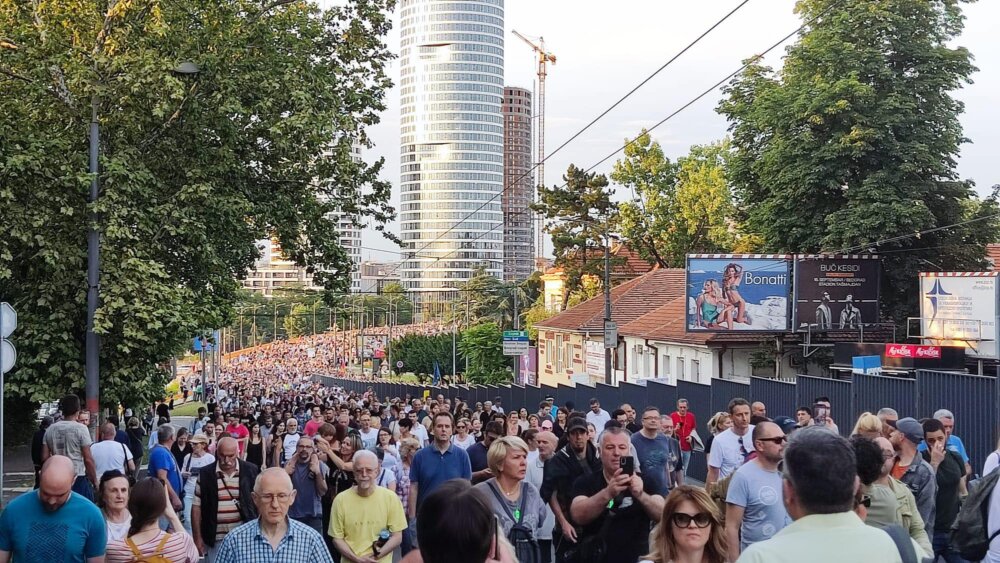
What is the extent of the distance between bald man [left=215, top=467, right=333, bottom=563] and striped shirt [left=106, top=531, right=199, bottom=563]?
0.33m

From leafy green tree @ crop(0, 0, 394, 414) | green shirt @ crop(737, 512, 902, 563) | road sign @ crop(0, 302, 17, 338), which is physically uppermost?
leafy green tree @ crop(0, 0, 394, 414)

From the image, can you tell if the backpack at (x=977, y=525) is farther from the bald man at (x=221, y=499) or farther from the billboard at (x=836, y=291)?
the billboard at (x=836, y=291)

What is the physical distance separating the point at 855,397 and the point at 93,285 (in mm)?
12902

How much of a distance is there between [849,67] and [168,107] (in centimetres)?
2492

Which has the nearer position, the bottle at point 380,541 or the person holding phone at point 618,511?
the person holding phone at point 618,511

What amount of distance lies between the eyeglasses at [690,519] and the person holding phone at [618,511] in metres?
1.24

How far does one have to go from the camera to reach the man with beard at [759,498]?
7.12 meters

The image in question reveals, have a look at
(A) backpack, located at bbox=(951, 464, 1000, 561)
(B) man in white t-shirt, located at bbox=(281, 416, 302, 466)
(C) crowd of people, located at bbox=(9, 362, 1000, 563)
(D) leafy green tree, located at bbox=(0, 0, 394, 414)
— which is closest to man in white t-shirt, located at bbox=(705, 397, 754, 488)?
(C) crowd of people, located at bbox=(9, 362, 1000, 563)

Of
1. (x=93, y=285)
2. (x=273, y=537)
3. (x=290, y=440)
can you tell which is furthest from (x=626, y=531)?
(x=93, y=285)

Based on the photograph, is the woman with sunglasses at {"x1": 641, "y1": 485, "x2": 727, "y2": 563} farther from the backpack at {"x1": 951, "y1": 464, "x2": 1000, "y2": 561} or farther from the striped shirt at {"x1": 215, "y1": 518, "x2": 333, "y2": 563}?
the backpack at {"x1": 951, "y1": 464, "x2": 1000, "y2": 561}

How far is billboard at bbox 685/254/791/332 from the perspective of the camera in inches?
1508

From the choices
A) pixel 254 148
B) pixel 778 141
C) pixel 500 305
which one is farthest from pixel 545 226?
pixel 500 305

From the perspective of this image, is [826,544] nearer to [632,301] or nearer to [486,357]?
[632,301]

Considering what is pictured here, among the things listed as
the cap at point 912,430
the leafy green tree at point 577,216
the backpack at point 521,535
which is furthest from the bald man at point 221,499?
the leafy green tree at point 577,216
